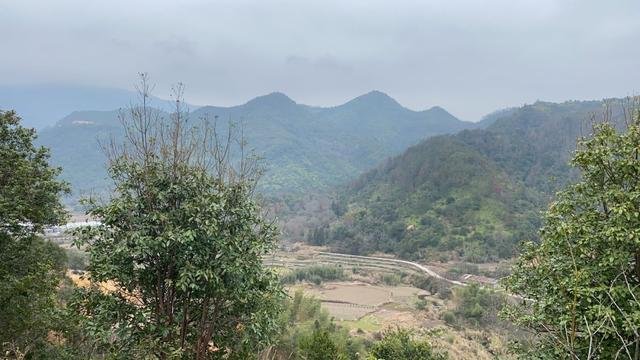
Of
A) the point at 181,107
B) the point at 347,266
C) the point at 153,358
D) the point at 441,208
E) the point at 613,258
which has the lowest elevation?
the point at 347,266

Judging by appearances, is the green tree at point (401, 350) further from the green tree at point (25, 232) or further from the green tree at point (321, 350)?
the green tree at point (25, 232)

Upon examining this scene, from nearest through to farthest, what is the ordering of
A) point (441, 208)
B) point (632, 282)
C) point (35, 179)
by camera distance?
point (632, 282) < point (35, 179) < point (441, 208)

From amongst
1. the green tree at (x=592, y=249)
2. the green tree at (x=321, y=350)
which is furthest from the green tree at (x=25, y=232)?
the green tree at (x=592, y=249)

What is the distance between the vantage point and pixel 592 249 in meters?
6.98

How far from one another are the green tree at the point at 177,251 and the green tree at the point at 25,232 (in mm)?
3052

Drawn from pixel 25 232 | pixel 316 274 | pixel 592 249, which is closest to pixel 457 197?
pixel 316 274

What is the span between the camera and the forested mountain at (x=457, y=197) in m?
74.2

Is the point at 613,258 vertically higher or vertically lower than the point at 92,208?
lower

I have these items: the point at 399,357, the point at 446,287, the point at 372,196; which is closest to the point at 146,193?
the point at 399,357

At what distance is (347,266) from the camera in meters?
72.3

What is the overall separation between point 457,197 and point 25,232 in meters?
78.6

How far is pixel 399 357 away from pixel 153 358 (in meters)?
12.7

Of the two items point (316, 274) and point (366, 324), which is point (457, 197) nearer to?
point (316, 274)

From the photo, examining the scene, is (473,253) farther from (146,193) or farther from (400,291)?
(146,193)
